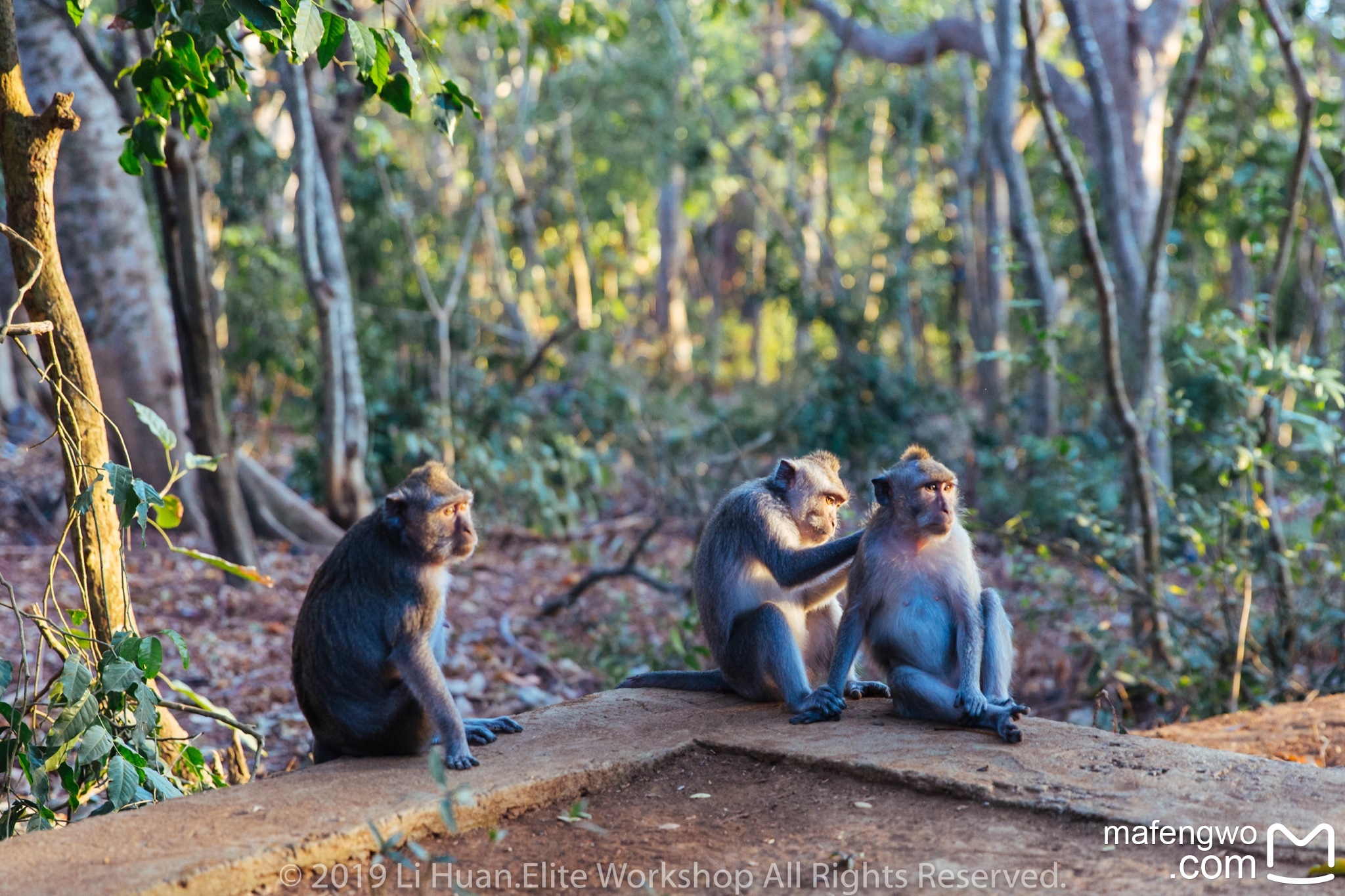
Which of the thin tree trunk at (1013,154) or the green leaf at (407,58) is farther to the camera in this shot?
the thin tree trunk at (1013,154)

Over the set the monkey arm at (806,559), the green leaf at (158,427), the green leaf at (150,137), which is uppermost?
the green leaf at (150,137)

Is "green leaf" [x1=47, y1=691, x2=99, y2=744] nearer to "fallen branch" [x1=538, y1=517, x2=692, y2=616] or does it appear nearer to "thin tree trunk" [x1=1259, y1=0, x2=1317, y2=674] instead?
"fallen branch" [x1=538, y1=517, x2=692, y2=616]

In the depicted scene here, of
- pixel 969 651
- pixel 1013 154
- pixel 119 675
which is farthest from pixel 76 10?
pixel 1013 154

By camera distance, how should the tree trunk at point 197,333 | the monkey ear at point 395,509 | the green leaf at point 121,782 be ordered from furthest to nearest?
the tree trunk at point 197,333, the monkey ear at point 395,509, the green leaf at point 121,782

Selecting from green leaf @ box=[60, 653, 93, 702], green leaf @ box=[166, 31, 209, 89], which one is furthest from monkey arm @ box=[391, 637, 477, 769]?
green leaf @ box=[166, 31, 209, 89]

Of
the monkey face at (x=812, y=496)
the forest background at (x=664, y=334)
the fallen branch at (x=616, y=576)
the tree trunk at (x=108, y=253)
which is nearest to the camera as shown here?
the monkey face at (x=812, y=496)

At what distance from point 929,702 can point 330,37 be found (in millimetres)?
3118

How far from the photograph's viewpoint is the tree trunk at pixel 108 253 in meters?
7.74

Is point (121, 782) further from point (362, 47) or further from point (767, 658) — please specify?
point (362, 47)

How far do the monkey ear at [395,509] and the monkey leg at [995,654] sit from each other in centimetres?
214

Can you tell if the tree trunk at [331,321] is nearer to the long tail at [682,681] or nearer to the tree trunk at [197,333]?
the tree trunk at [197,333]

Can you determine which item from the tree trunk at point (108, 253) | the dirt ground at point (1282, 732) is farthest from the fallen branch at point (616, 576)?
the dirt ground at point (1282, 732)

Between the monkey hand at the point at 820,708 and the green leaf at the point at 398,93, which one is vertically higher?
the green leaf at the point at 398,93

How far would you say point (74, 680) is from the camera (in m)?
3.86
